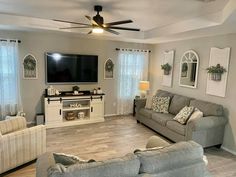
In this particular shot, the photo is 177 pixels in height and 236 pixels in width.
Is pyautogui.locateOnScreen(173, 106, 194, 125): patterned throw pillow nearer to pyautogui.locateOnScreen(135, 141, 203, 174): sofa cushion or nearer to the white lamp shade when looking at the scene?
the white lamp shade

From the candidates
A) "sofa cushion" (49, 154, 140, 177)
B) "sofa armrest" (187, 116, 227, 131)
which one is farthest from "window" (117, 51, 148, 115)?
"sofa cushion" (49, 154, 140, 177)

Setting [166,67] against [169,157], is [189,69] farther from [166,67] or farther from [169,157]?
[169,157]

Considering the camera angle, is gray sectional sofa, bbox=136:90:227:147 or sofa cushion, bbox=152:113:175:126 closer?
gray sectional sofa, bbox=136:90:227:147

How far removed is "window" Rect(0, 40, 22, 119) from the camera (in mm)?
4834

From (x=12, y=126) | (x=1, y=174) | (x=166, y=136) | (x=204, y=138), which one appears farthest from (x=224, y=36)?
(x=1, y=174)

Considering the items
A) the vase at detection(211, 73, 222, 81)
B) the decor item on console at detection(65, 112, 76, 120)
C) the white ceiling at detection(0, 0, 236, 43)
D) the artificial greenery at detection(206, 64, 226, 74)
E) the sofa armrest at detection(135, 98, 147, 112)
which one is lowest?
the decor item on console at detection(65, 112, 76, 120)

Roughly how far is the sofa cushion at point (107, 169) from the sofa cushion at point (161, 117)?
2.91 m

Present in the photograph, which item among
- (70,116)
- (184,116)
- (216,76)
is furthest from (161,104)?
(70,116)

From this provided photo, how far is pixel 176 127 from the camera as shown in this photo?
4.19m

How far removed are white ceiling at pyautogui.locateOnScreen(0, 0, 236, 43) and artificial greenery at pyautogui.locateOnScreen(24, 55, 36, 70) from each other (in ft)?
3.90

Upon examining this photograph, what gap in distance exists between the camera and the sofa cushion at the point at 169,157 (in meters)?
1.85

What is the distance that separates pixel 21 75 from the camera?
5109mm

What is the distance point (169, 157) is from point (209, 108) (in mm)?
2783

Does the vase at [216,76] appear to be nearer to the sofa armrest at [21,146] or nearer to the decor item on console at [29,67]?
the sofa armrest at [21,146]
